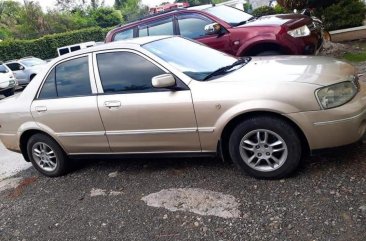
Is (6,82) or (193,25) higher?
(193,25)

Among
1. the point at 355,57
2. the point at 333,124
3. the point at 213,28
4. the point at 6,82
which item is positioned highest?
the point at 213,28

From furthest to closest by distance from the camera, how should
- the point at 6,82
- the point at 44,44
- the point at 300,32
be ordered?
the point at 44,44 < the point at 6,82 < the point at 300,32

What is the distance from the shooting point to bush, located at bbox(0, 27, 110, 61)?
28.5 m

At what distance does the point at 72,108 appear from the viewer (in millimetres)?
4762

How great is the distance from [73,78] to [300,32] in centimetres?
403

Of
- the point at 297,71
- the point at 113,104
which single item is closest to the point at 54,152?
the point at 113,104

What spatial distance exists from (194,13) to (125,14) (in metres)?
53.8

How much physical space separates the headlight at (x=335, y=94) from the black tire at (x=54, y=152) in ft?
10.7

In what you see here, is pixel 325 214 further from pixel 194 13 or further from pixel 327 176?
pixel 194 13

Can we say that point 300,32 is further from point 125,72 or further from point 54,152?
point 54,152

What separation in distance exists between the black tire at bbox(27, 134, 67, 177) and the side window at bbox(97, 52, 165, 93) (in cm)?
116

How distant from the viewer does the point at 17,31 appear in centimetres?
4022

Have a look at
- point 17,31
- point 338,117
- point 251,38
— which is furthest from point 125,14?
point 338,117

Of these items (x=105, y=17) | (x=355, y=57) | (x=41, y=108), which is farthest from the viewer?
(x=105, y=17)
